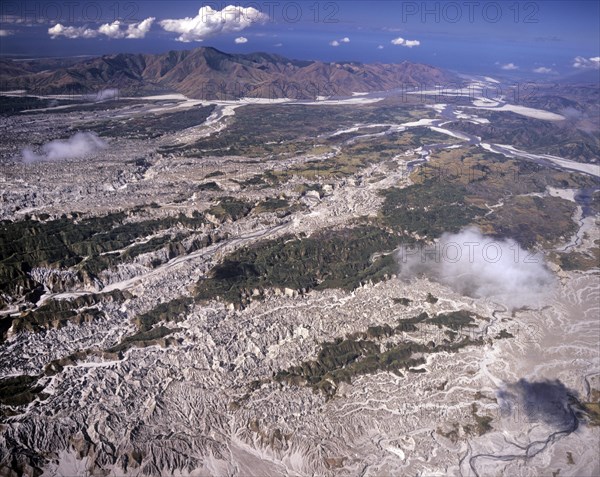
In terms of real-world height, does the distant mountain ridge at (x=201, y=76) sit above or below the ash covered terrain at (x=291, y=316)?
above

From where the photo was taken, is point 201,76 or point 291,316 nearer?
point 291,316

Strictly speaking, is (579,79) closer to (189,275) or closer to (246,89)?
(246,89)

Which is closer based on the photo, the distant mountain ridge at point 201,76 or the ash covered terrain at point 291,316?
the ash covered terrain at point 291,316

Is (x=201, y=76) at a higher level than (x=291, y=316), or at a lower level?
higher

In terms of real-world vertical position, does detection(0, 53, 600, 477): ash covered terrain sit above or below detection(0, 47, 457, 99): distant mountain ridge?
below

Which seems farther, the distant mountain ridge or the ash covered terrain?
the distant mountain ridge
